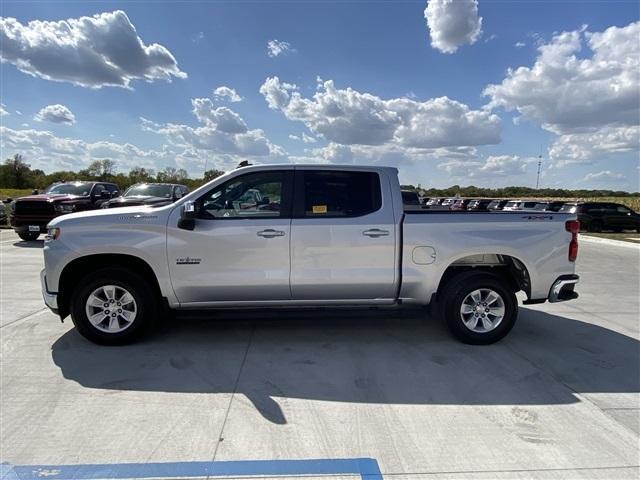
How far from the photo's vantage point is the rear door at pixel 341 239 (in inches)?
180

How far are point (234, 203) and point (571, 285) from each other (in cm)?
391

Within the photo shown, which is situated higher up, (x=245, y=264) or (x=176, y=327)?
(x=245, y=264)

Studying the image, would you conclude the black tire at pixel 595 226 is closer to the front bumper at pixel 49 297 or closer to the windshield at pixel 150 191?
the windshield at pixel 150 191

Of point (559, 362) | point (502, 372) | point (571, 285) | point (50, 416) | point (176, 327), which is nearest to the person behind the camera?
point (50, 416)

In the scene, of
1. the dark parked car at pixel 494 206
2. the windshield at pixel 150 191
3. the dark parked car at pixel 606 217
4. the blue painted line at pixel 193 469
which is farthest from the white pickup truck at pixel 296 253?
the dark parked car at pixel 606 217

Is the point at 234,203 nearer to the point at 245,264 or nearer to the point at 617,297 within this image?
the point at 245,264

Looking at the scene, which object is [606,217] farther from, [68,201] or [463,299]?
[68,201]

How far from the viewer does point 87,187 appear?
1538cm

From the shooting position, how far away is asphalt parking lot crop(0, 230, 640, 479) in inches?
113

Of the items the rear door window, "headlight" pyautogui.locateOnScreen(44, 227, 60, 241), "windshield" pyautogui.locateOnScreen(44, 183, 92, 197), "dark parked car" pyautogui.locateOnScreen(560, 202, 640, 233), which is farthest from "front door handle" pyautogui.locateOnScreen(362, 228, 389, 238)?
"dark parked car" pyautogui.locateOnScreen(560, 202, 640, 233)

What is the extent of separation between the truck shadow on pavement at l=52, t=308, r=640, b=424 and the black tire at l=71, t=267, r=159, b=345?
15 centimetres

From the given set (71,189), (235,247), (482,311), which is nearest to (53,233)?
(235,247)

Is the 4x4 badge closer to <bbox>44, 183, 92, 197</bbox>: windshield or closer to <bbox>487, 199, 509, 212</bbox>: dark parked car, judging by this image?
<bbox>487, 199, 509, 212</bbox>: dark parked car

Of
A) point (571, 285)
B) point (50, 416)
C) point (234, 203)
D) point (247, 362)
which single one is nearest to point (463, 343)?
point (571, 285)
